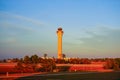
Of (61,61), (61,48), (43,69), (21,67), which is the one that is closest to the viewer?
(21,67)

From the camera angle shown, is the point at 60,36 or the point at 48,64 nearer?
the point at 48,64

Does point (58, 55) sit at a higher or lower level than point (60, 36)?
lower

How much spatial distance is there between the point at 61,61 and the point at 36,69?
37777 millimetres

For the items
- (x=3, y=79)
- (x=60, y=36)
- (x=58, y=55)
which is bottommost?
(x=3, y=79)

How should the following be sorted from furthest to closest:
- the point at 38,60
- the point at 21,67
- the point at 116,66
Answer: the point at 38,60, the point at 116,66, the point at 21,67

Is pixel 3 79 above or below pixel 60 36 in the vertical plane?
below

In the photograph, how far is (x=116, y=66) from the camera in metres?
76.8

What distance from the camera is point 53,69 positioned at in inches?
2511

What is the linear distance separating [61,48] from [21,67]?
47.0 meters

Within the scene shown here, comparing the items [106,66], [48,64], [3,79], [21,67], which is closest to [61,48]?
[106,66]

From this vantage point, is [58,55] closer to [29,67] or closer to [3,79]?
[29,67]

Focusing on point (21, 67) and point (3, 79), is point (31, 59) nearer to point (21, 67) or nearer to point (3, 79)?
point (21, 67)

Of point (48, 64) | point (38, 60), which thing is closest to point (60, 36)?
point (38, 60)

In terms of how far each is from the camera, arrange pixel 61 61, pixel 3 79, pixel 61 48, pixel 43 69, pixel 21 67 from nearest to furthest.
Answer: pixel 3 79
pixel 21 67
pixel 43 69
pixel 61 61
pixel 61 48
